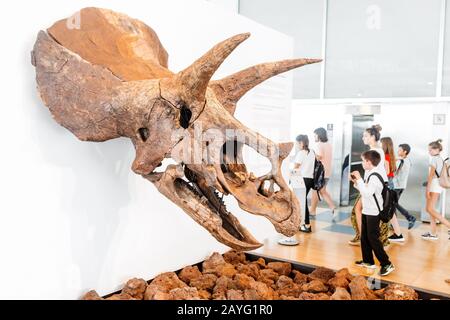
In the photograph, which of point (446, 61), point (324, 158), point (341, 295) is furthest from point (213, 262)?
point (446, 61)

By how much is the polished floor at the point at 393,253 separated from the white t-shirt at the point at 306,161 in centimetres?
78

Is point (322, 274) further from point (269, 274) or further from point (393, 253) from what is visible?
point (393, 253)

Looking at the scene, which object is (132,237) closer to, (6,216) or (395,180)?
(6,216)

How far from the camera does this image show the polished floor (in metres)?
3.85

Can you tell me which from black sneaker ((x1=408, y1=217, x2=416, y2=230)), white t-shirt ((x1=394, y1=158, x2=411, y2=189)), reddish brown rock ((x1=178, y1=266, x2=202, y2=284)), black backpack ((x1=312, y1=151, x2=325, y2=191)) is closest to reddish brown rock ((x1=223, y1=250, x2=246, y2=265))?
reddish brown rock ((x1=178, y1=266, x2=202, y2=284))

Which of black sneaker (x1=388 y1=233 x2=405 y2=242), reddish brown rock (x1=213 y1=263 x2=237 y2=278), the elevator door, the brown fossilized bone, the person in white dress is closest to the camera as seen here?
the brown fossilized bone

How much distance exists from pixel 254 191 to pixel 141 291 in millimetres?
1279

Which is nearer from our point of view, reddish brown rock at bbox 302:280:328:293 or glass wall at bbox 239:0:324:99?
reddish brown rock at bbox 302:280:328:293

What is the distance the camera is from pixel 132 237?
9.14 ft

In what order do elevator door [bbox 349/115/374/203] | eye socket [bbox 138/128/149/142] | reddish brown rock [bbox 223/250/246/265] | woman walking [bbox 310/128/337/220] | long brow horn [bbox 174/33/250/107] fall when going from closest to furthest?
long brow horn [bbox 174/33/250/107] → eye socket [bbox 138/128/149/142] → reddish brown rock [bbox 223/250/246/265] → woman walking [bbox 310/128/337/220] → elevator door [bbox 349/115/374/203]

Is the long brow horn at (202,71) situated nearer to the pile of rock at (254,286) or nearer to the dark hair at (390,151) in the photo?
the pile of rock at (254,286)

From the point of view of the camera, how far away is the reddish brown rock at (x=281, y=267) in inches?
124

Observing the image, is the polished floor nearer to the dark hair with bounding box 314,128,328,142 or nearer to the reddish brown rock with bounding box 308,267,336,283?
the reddish brown rock with bounding box 308,267,336,283

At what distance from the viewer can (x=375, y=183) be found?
151 inches
